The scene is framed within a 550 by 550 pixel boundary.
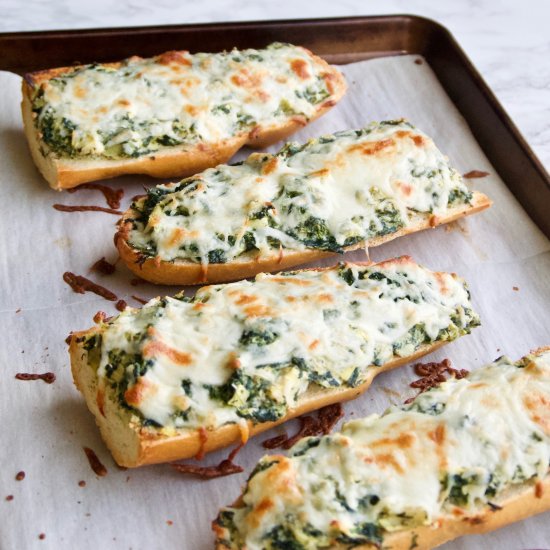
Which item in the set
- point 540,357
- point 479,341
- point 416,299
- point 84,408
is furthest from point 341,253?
point 84,408

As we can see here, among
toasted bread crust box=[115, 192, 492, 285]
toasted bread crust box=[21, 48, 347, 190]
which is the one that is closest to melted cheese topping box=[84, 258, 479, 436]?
toasted bread crust box=[115, 192, 492, 285]

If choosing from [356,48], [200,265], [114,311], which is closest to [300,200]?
[200,265]

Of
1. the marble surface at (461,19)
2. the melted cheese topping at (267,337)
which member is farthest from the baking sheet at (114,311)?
the marble surface at (461,19)

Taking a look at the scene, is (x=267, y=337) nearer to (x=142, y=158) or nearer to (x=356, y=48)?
(x=142, y=158)

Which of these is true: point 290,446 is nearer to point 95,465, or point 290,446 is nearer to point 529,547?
point 95,465

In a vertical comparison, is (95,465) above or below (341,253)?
below
